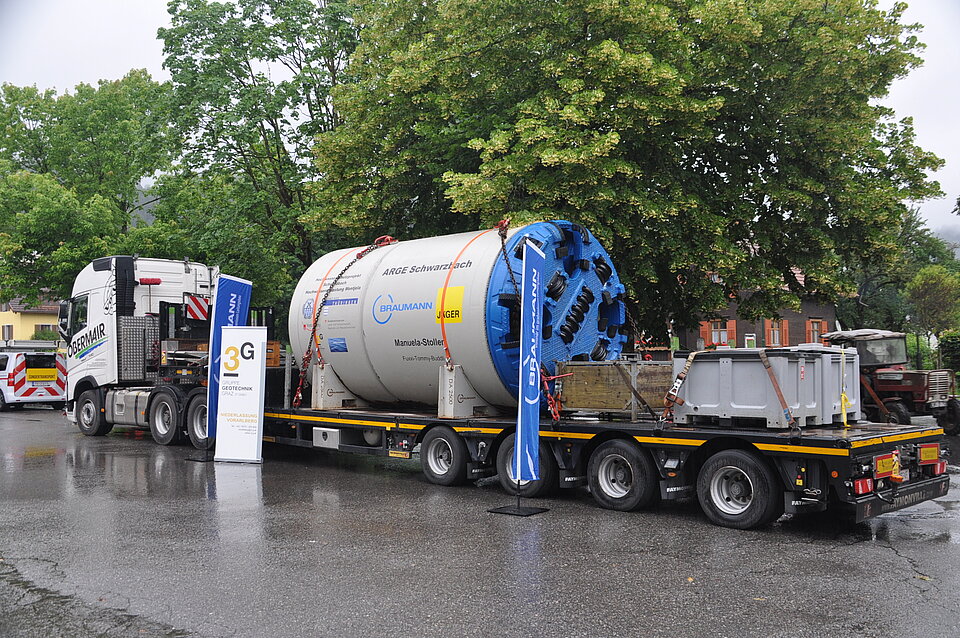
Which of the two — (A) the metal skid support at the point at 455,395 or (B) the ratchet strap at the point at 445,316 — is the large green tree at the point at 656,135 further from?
(A) the metal skid support at the point at 455,395

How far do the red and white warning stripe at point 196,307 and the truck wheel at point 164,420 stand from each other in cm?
198

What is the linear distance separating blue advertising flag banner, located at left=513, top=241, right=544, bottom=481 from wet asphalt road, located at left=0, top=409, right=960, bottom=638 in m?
0.60

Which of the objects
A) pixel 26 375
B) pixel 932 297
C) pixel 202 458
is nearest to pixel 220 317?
pixel 202 458

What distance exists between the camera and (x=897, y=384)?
18.3 metres

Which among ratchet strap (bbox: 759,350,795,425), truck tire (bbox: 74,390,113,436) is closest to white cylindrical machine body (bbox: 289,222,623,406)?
ratchet strap (bbox: 759,350,795,425)

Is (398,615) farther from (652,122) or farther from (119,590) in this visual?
(652,122)

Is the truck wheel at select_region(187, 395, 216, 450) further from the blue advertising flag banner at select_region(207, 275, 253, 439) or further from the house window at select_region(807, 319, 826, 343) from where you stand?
the house window at select_region(807, 319, 826, 343)

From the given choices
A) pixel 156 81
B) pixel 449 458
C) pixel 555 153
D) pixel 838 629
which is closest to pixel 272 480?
pixel 449 458

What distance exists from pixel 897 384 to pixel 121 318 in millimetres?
16209

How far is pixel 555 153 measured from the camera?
45.6 feet

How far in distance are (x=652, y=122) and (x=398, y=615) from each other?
1087 centimetres

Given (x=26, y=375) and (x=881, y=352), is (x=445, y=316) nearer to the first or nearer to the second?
(x=881, y=352)

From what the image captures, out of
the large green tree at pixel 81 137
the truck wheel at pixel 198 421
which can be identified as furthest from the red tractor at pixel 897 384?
the large green tree at pixel 81 137

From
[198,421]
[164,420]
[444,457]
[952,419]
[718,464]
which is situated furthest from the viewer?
[952,419]
